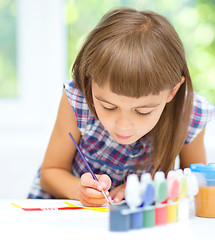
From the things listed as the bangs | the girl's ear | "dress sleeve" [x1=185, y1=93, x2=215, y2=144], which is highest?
the bangs

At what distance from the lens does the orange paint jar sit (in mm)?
845

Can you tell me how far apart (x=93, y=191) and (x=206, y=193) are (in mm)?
233

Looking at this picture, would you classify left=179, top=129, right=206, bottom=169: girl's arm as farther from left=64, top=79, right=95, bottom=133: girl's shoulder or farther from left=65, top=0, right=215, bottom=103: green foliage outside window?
left=65, top=0, right=215, bottom=103: green foliage outside window

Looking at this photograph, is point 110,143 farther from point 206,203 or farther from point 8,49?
point 8,49

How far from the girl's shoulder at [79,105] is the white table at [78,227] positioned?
33 cm

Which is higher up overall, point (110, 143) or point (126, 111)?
point (126, 111)

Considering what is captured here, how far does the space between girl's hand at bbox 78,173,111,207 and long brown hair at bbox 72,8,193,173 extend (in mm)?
205

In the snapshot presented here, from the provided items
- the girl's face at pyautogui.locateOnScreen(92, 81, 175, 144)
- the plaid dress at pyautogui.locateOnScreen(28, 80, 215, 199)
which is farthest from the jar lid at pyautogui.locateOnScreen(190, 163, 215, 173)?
the plaid dress at pyautogui.locateOnScreen(28, 80, 215, 199)

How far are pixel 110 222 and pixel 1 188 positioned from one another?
109cm

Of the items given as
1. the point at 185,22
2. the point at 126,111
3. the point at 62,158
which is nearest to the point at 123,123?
the point at 126,111

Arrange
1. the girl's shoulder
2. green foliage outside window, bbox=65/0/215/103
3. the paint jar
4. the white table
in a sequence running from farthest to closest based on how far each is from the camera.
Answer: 1. green foliage outside window, bbox=65/0/215/103
2. the girl's shoulder
3. the paint jar
4. the white table

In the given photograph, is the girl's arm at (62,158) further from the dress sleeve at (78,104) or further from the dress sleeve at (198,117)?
the dress sleeve at (198,117)

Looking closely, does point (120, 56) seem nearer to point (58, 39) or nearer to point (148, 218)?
point (148, 218)

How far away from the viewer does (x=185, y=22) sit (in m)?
1.99
